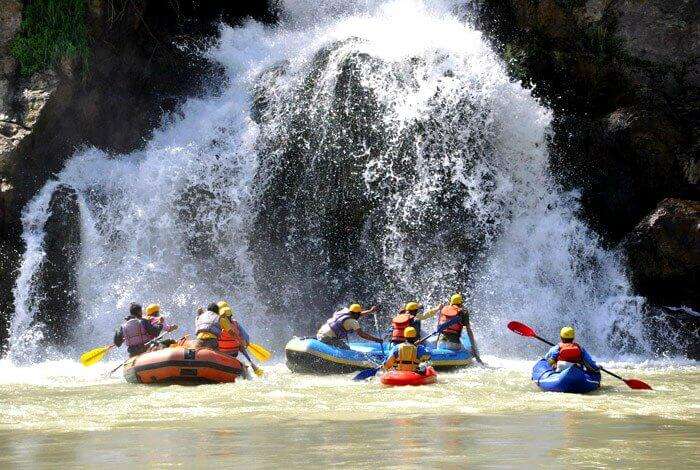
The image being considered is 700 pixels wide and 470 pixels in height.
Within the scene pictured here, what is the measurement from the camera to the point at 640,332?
60.4 ft

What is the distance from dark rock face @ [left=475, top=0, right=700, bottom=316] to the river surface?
4675 mm

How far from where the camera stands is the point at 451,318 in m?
15.8

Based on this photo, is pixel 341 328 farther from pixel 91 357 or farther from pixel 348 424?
pixel 348 424

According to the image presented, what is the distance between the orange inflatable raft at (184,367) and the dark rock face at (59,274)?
202 inches

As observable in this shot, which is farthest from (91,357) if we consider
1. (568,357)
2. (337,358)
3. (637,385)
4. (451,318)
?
(637,385)

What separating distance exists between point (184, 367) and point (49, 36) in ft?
29.6

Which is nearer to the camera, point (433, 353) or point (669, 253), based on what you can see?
point (433, 353)

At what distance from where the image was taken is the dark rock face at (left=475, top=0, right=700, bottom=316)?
18.8 meters

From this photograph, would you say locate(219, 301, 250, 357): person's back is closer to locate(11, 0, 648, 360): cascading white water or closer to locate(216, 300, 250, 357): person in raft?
Answer: locate(216, 300, 250, 357): person in raft

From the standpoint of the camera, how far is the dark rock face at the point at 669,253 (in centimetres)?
1836

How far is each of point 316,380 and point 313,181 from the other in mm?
6026

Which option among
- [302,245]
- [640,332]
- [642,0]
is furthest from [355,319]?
[642,0]

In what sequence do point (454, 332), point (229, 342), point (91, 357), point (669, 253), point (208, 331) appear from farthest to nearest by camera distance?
point (669, 253) < point (454, 332) < point (91, 357) < point (229, 342) < point (208, 331)

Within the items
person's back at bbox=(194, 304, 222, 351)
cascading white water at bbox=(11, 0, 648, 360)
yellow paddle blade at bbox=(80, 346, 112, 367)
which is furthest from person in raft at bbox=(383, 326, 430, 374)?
cascading white water at bbox=(11, 0, 648, 360)
